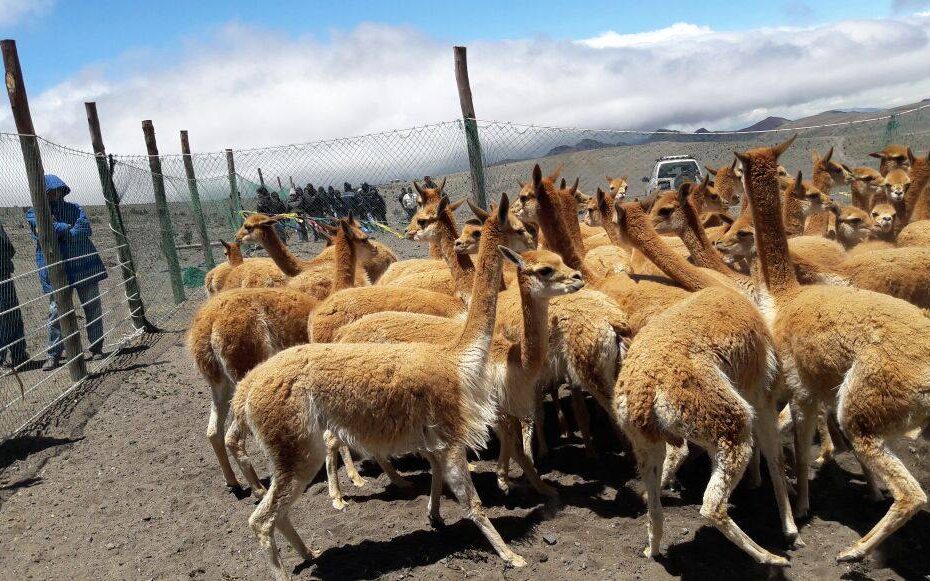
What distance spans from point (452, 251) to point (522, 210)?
3.27 feet

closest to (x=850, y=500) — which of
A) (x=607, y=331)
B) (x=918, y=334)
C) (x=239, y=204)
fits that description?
(x=918, y=334)

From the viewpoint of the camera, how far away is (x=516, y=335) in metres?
5.61

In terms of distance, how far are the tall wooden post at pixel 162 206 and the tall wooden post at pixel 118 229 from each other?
78.2 inches

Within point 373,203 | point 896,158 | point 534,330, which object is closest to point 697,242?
point 534,330

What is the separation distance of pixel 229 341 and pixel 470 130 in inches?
212

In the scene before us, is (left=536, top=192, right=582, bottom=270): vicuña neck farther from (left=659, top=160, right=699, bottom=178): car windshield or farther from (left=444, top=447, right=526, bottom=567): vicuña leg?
(left=659, top=160, right=699, bottom=178): car windshield

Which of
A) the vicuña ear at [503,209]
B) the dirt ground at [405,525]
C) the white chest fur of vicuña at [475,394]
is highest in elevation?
the vicuña ear at [503,209]

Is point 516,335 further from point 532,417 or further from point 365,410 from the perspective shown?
point 365,410

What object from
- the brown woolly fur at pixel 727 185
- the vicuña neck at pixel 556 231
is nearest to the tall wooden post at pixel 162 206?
the vicuña neck at pixel 556 231

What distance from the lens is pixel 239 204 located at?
17.4m

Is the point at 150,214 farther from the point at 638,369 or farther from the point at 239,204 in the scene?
the point at 638,369

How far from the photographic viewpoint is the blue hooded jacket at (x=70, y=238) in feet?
31.3

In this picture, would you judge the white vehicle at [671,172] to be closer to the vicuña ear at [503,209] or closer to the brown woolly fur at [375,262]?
the brown woolly fur at [375,262]

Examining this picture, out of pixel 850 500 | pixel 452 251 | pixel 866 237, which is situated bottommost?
pixel 850 500
